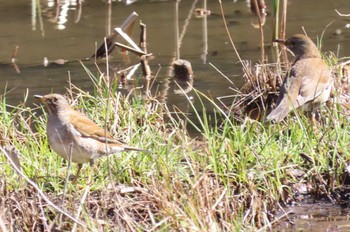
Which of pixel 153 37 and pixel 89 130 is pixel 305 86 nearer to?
pixel 89 130

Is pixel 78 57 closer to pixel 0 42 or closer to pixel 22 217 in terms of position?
pixel 0 42

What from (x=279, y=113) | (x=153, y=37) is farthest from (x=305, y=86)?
(x=153, y=37)

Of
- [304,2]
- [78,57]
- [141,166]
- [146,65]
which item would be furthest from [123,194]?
[304,2]

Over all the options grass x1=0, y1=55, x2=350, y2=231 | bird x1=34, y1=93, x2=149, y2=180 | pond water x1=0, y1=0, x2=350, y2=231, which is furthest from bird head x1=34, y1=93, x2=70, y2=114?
pond water x1=0, y1=0, x2=350, y2=231

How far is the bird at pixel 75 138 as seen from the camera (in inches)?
267

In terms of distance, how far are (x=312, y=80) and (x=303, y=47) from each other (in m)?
0.93

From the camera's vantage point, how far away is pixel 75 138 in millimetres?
6859

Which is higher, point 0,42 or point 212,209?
point 212,209

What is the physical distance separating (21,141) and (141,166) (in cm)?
116

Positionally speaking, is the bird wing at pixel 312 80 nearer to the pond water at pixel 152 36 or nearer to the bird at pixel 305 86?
the bird at pixel 305 86

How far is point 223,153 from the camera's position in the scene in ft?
23.7

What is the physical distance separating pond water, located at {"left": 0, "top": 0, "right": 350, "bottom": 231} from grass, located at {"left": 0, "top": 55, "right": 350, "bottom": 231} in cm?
215

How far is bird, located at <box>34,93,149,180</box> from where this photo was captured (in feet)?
22.3

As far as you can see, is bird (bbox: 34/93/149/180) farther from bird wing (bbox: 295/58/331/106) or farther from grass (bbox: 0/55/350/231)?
bird wing (bbox: 295/58/331/106)
